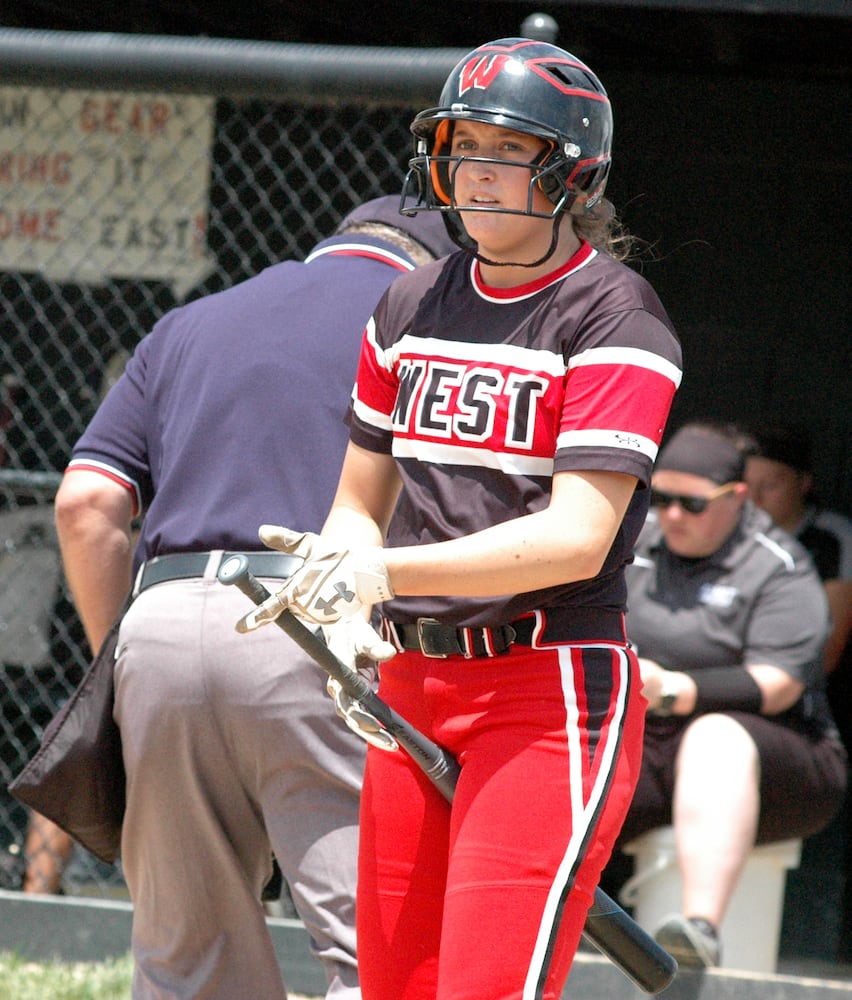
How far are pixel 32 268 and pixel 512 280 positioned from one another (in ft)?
11.7

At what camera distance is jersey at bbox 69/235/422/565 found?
2.48 meters

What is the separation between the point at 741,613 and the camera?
12.9ft

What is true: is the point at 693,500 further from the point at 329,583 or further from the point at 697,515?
the point at 329,583

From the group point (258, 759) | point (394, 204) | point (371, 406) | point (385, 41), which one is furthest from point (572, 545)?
point (385, 41)

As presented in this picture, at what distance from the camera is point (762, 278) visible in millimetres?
5758

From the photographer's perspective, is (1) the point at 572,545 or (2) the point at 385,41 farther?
(2) the point at 385,41

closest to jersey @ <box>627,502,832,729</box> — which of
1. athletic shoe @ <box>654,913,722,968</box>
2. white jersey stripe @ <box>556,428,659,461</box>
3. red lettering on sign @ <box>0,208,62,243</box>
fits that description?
athletic shoe @ <box>654,913,722,968</box>

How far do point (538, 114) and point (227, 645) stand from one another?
1.00 metres

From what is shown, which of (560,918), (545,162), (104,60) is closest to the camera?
(560,918)

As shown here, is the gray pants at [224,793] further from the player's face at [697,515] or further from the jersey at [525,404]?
the player's face at [697,515]

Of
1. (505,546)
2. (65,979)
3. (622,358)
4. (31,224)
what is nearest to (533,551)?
(505,546)

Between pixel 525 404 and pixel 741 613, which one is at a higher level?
pixel 525 404

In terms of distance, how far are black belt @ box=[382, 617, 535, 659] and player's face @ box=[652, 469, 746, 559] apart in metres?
2.07

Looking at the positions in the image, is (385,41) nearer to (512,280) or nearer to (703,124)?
(703,124)
